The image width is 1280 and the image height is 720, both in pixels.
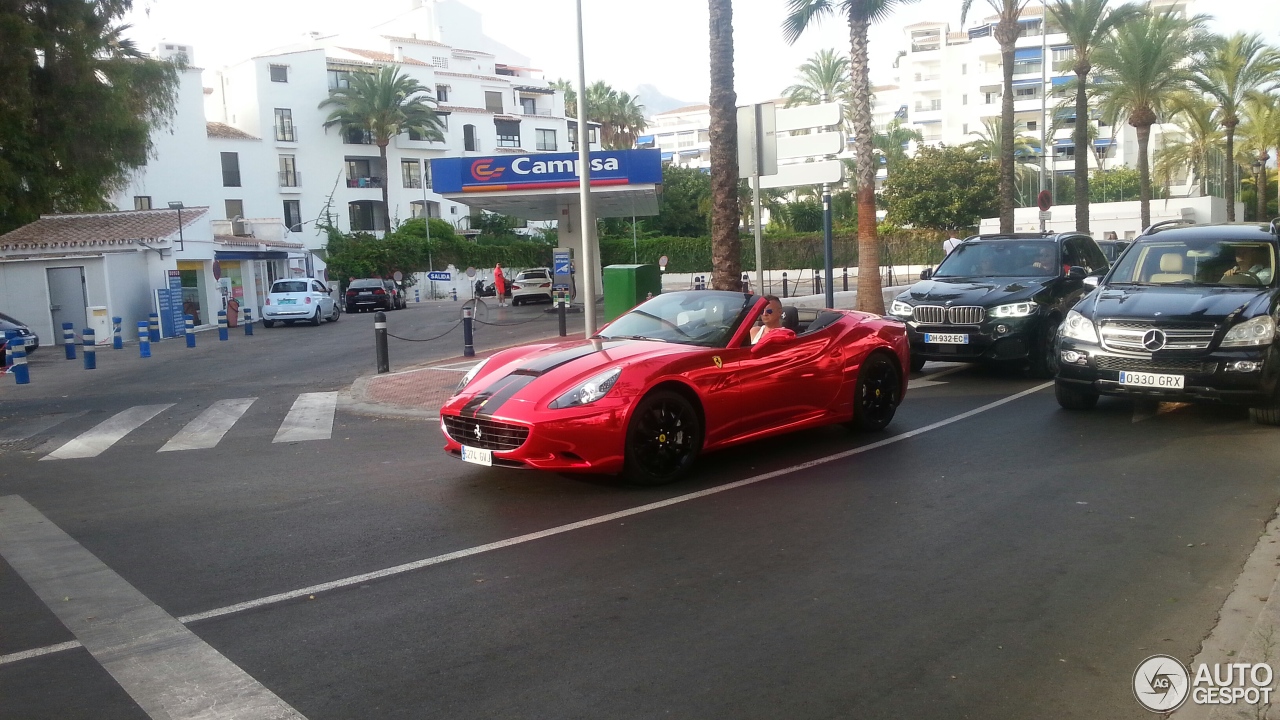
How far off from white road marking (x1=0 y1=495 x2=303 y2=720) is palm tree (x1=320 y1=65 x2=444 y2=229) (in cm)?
5852

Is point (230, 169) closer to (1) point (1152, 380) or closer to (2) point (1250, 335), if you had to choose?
(1) point (1152, 380)

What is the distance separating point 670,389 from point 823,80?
207 feet

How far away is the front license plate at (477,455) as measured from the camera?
7383 millimetres

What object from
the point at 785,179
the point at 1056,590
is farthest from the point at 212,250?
the point at 1056,590

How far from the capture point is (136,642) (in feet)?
15.6

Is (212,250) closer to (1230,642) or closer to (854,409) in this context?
(854,409)

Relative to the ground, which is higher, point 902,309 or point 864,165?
point 864,165

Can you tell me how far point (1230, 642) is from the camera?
441cm

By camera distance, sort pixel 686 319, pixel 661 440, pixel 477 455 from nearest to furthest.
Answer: pixel 477 455 < pixel 661 440 < pixel 686 319

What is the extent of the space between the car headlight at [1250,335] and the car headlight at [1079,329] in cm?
108

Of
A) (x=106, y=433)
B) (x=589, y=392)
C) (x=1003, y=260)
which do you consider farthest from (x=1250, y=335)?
(x=106, y=433)

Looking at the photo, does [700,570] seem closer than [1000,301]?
Yes

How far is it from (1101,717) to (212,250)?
35950 mm

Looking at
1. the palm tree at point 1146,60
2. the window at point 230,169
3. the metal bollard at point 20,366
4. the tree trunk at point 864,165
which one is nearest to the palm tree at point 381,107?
the window at point 230,169
